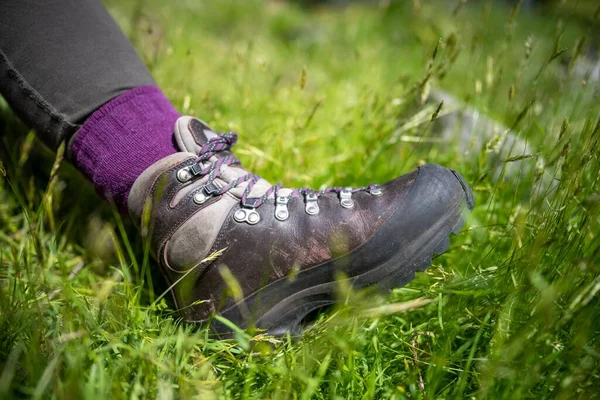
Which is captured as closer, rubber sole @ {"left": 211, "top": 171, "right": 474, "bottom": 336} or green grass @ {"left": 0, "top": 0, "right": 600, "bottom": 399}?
green grass @ {"left": 0, "top": 0, "right": 600, "bottom": 399}

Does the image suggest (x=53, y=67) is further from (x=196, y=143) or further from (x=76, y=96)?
(x=196, y=143)

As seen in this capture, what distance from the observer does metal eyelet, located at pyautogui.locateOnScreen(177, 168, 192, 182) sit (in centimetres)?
102

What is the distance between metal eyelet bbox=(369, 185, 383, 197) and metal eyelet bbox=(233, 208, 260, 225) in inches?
11.0

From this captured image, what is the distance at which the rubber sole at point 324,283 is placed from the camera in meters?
1.01

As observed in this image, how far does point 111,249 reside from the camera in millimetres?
1286

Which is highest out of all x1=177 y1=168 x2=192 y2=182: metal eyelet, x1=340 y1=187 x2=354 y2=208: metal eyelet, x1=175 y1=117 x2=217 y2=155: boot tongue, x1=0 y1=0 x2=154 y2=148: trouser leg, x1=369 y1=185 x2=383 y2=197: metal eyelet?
x1=0 y1=0 x2=154 y2=148: trouser leg

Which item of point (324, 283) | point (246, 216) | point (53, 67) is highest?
point (53, 67)

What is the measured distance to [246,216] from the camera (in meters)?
1.02

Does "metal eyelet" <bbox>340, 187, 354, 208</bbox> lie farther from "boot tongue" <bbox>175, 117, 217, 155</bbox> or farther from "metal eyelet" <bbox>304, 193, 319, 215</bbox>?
"boot tongue" <bbox>175, 117, 217, 155</bbox>

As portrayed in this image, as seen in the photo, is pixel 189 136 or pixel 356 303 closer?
pixel 356 303

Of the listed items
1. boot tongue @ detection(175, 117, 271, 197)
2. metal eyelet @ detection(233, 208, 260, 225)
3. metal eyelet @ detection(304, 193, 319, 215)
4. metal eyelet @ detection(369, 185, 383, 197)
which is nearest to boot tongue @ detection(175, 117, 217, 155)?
Result: boot tongue @ detection(175, 117, 271, 197)

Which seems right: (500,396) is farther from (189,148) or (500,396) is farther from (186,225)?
(189,148)

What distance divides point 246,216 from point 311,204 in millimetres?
159

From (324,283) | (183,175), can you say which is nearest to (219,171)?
(183,175)
